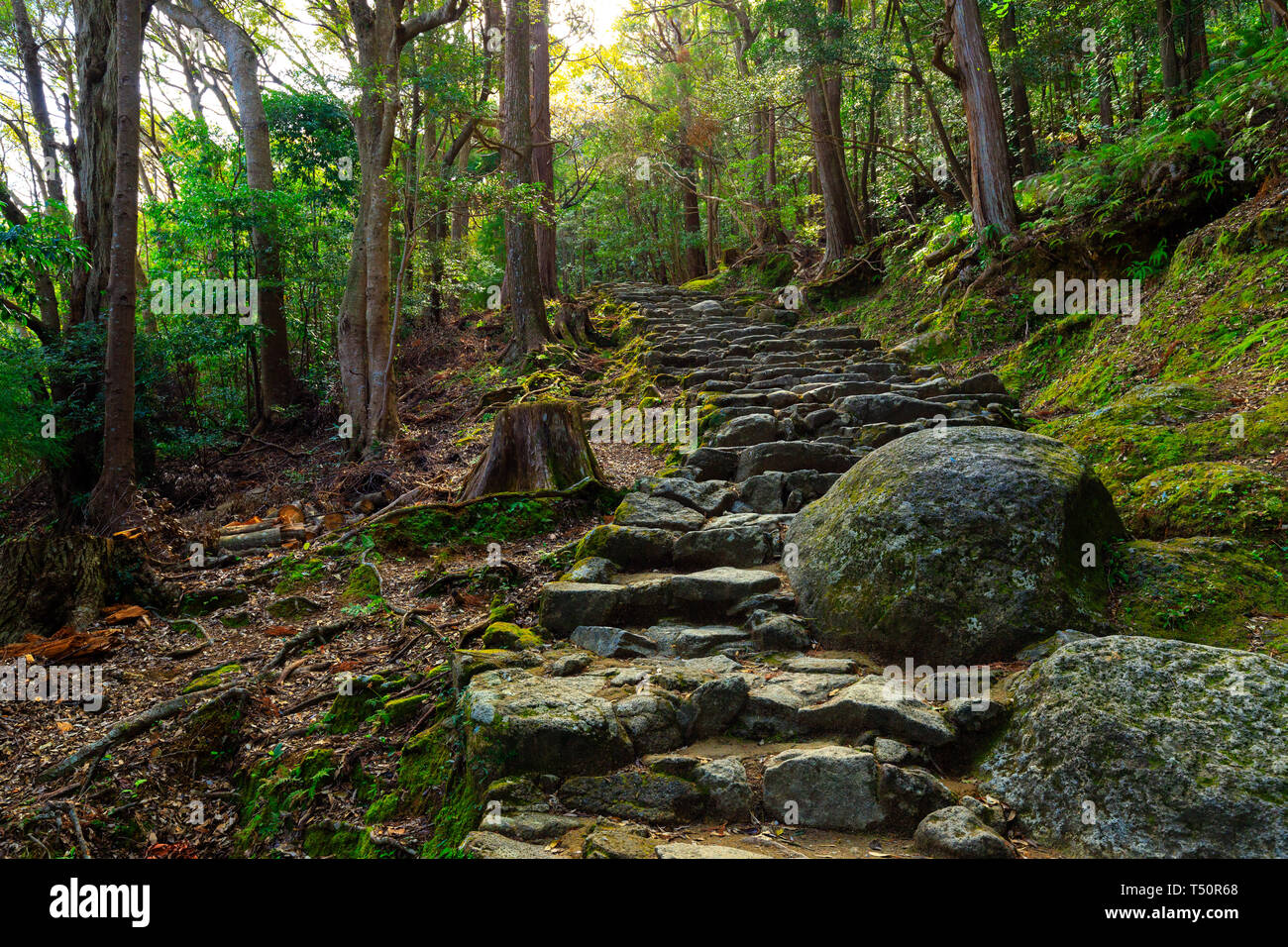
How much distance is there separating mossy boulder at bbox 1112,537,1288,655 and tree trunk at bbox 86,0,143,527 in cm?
801

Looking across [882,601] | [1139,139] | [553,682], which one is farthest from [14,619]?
[1139,139]

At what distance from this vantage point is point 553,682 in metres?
3.13

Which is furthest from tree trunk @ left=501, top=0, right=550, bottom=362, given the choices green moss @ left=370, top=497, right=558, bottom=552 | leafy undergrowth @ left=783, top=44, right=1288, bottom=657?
green moss @ left=370, top=497, right=558, bottom=552

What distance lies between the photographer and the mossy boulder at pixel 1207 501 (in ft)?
12.7

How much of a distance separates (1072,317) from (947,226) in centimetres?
370

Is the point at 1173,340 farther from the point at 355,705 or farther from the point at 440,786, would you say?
the point at 355,705

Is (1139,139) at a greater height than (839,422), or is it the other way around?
(1139,139)

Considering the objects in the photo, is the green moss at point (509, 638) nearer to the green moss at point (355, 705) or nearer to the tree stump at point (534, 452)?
the green moss at point (355, 705)

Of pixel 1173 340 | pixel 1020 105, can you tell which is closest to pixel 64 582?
pixel 1173 340

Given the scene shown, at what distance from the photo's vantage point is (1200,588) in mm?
3514

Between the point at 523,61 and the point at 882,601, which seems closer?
the point at 882,601

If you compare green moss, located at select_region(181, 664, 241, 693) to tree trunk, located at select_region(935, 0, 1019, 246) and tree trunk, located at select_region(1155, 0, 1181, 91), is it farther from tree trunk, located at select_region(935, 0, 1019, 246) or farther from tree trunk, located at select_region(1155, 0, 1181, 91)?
tree trunk, located at select_region(1155, 0, 1181, 91)

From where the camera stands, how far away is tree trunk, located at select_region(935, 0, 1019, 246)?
30.0 ft
